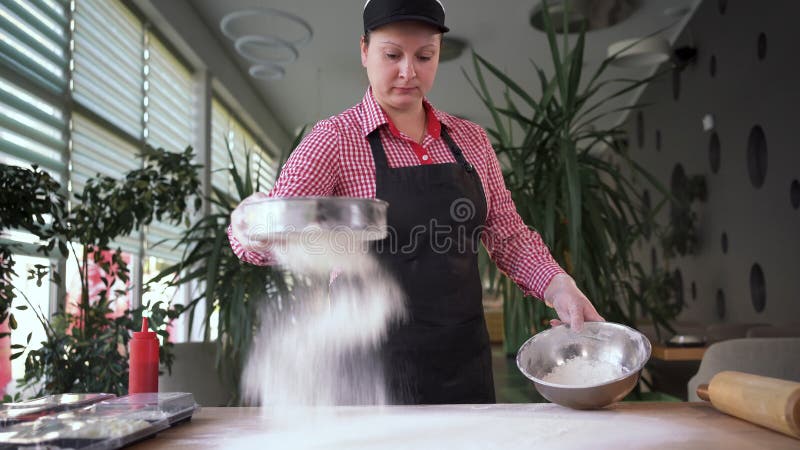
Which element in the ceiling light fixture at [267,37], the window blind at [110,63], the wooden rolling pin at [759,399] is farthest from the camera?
the ceiling light fixture at [267,37]

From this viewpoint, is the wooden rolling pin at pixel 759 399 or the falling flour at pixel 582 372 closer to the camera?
the wooden rolling pin at pixel 759 399

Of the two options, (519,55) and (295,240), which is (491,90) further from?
(295,240)

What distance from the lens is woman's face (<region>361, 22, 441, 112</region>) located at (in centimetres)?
149

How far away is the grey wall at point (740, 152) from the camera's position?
4.33 meters

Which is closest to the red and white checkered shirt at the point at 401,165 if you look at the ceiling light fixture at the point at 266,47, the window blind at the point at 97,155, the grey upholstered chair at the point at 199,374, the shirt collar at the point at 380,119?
the shirt collar at the point at 380,119

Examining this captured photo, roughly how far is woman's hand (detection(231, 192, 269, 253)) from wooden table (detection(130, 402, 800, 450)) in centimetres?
30

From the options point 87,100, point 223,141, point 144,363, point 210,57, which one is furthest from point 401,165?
point 223,141

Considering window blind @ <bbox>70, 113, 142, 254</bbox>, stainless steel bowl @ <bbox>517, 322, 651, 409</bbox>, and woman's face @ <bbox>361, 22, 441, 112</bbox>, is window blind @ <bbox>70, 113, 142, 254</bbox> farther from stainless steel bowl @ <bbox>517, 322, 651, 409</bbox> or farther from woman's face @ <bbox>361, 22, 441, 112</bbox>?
stainless steel bowl @ <bbox>517, 322, 651, 409</bbox>

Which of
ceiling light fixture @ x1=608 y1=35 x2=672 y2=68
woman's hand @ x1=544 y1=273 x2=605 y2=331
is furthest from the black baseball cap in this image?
Answer: ceiling light fixture @ x1=608 y1=35 x2=672 y2=68

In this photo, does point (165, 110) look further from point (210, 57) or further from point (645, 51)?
point (645, 51)

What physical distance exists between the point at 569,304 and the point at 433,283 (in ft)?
1.01

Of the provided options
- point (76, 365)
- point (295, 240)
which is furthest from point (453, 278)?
point (76, 365)

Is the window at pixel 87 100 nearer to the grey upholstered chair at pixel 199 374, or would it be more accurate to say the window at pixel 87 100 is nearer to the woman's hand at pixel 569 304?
the grey upholstered chair at pixel 199 374

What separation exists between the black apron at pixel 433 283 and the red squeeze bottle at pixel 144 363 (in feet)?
1.56
